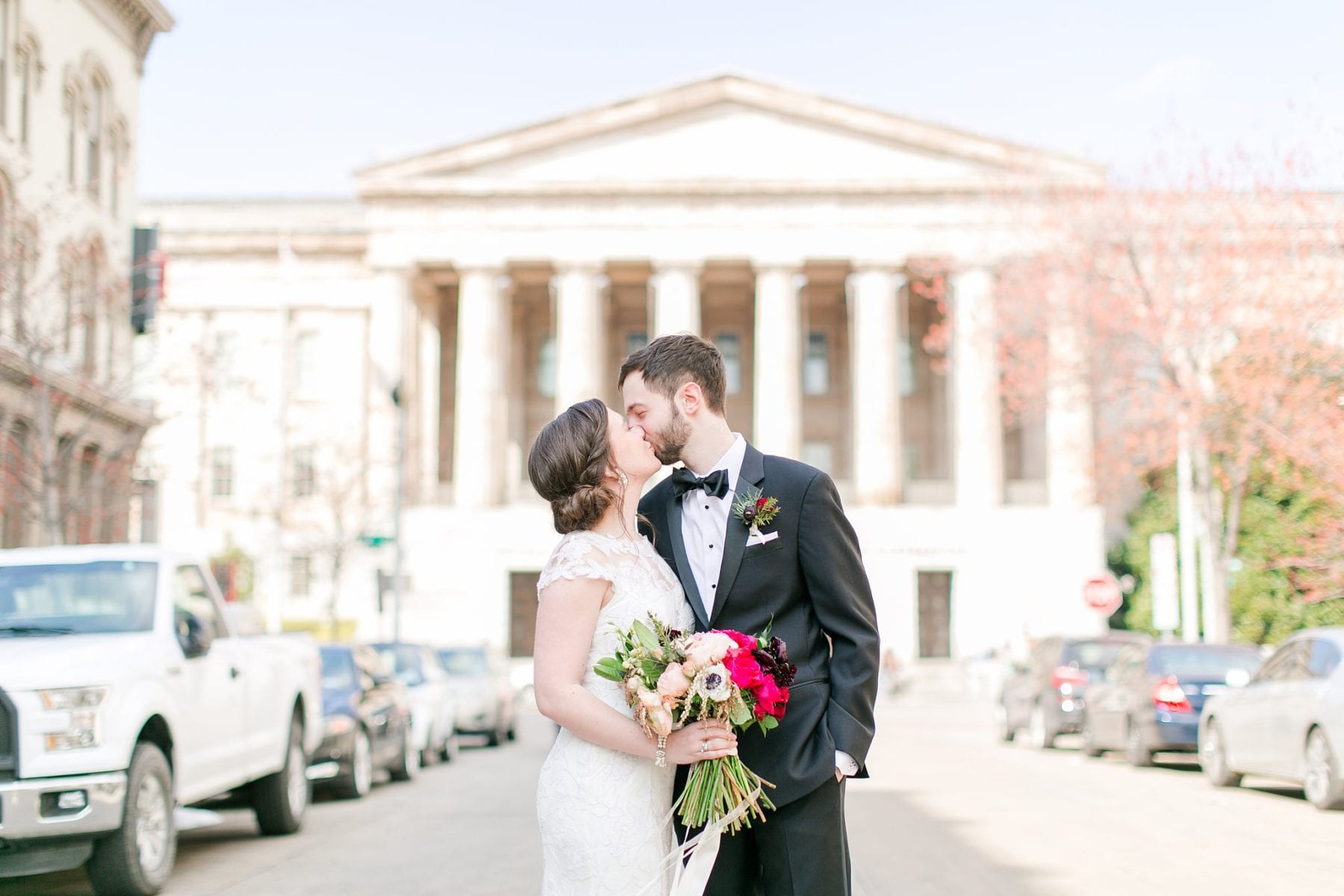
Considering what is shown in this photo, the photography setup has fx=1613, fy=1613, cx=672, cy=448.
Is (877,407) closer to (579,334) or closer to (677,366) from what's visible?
(579,334)

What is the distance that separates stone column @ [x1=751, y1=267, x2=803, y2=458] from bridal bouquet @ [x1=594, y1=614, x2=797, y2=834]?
2064 inches

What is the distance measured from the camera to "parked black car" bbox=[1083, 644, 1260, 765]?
771 inches

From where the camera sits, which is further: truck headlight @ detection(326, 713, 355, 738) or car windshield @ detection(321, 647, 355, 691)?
car windshield @ detection(321, 647, 355, 691)

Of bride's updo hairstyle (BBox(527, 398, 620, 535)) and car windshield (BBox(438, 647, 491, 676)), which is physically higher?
bride's updo hairstyle (BBox(527, 398, 620, 535))

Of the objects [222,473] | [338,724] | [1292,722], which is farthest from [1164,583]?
[222,473]

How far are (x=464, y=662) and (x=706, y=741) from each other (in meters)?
24.9

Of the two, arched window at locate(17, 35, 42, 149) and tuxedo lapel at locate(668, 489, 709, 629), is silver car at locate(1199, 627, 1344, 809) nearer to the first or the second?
tuxedo lapel at locate(668, 489, 709, 629)

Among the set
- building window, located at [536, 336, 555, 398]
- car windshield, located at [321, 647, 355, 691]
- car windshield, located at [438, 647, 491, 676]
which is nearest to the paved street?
car windshield, located at [321, 647, 355, 691]

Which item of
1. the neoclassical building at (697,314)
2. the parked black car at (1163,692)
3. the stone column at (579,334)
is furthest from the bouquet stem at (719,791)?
the stone column at (579,334)

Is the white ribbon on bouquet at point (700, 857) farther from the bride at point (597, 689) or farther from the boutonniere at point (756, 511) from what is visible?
the boutonniere at point (756, 511)

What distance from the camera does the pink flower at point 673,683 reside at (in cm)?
421

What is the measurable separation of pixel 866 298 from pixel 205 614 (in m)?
47.7

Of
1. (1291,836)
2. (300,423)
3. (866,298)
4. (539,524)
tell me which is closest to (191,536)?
(300,423)

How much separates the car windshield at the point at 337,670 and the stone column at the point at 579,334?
39.0 metres
